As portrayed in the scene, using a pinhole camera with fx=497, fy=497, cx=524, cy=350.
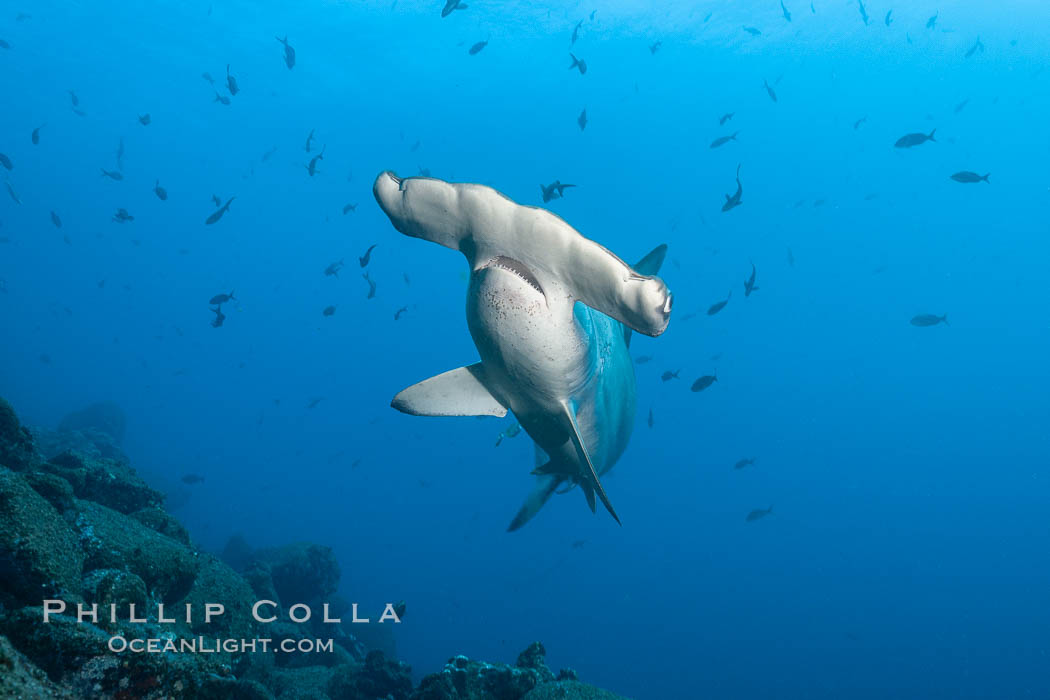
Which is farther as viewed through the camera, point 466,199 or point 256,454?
point 256,454

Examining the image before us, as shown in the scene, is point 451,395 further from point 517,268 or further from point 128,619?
point 128,619

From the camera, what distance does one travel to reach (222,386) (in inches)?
4156

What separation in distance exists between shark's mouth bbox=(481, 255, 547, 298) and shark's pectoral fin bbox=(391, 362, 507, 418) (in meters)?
1.34

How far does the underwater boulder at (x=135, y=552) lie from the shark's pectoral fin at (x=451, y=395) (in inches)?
89.0

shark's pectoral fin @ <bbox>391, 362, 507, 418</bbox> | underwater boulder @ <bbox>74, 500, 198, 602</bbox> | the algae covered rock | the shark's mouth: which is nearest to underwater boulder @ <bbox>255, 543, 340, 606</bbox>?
underwater boulder @ <bbox>74, 500, 198, 602</bbox>

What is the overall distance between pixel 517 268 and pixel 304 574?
40.9 feet

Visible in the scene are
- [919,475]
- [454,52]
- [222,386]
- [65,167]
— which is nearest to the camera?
[454,52]

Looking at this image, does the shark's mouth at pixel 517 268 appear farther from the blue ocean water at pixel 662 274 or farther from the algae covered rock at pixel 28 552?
the blue ocean water at pixel 662 274

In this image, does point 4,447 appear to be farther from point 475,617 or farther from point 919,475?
point 919,475

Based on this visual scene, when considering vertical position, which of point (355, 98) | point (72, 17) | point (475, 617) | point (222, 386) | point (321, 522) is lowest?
point (475, 617)

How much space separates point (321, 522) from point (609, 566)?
36.2 m

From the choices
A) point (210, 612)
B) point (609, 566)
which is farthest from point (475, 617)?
point (210, 612)

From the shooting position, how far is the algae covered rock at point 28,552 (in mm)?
2359

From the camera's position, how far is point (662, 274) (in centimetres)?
4891
